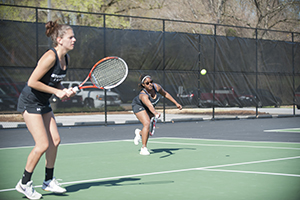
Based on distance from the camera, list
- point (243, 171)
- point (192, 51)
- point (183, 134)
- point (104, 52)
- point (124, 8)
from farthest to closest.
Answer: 1. point (124, 8)
2. point (192, 51)
3. point (104, 52)
4. point (183, 134)
5. point (243, 171)

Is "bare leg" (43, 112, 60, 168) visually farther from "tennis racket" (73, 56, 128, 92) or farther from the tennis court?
"tennis racket" (73, 56, 128, 92)

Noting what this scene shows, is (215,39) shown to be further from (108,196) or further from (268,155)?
(108,196)

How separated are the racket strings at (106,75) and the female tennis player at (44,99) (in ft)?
3.19

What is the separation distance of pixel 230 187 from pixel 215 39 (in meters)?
12.0

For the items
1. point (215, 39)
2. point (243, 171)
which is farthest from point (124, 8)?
point (243, 171)

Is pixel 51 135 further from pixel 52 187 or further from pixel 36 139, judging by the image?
pixel 52 187

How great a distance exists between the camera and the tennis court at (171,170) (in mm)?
4988

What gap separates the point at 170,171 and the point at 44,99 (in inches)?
92.2

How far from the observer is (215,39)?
54.9ft

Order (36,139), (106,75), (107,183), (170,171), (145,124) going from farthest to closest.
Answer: (145,124), (170,171), (106,75), (107,183), (36,139)

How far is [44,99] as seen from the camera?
4.72m

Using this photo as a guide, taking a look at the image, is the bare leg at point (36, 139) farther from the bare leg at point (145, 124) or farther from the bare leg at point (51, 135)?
the bare leg at point (145, 124)

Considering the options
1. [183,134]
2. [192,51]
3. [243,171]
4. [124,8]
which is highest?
[124,8]

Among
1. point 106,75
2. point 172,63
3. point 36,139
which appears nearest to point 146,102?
point 106,75
